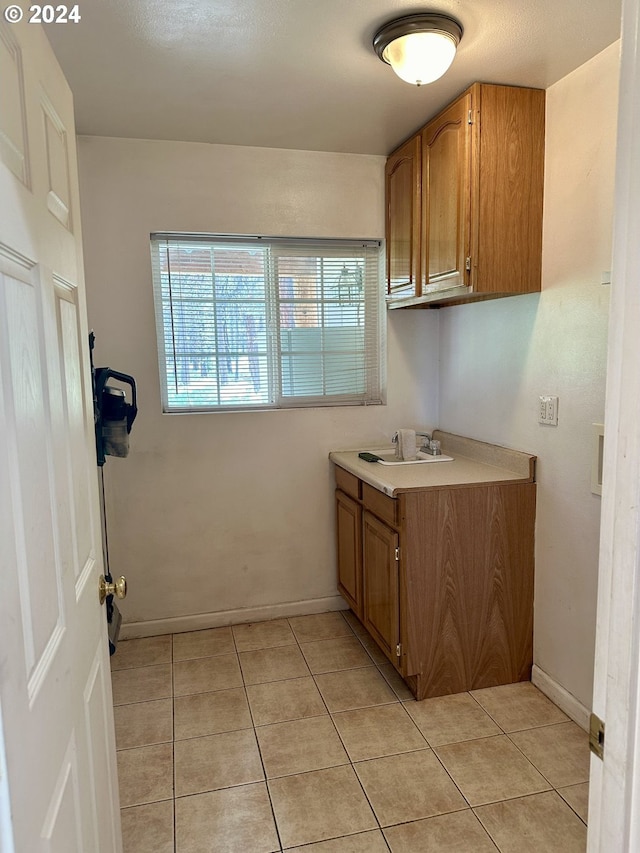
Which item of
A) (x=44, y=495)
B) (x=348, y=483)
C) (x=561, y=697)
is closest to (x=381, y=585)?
(x=348, y=483)

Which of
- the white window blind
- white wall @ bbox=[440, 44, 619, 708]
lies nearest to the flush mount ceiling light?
white wall @ bbox=[440, 44, 619, 708]

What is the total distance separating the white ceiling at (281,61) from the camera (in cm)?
171

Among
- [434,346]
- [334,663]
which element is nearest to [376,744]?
[334,663]

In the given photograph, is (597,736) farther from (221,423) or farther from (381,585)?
(221,423)

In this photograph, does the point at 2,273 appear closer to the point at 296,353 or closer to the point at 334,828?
the point at 334,828

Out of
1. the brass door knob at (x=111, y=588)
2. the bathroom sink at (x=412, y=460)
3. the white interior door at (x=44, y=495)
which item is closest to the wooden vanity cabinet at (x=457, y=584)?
the bathroom sink at (x=412, y=460)

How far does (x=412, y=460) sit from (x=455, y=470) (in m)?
0.33

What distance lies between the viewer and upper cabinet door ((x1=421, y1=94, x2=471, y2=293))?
2271 mm

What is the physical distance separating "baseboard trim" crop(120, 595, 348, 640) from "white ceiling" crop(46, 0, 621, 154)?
2.42 metres

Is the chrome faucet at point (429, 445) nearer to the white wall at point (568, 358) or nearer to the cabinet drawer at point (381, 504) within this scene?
the white wall at point (568, 358)

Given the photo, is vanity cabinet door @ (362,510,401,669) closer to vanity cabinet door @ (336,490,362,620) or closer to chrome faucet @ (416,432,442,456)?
vanity cabinet door @ (336,490,362,620)

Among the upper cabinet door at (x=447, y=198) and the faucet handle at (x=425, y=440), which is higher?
the upper cabinet door at (x=447, y=198)

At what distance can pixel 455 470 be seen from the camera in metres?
2.61

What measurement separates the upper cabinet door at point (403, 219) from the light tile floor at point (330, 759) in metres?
1.85
